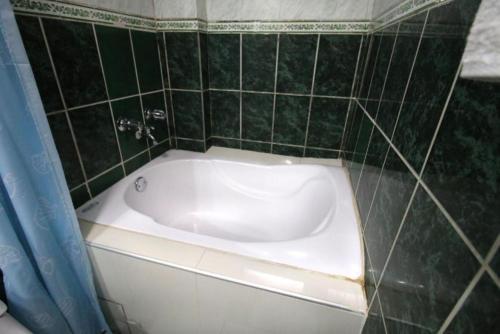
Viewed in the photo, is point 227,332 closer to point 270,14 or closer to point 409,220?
point 409,220

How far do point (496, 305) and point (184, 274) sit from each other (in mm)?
694

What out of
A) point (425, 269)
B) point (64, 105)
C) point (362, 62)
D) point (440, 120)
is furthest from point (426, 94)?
point (64, 105)

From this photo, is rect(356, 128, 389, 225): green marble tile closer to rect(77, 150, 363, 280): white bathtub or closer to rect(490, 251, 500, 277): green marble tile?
rect(77, 150, 363, 280): white bathtub

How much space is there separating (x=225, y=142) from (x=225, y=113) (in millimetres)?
210

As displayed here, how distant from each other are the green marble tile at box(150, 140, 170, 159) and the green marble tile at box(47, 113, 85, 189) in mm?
486

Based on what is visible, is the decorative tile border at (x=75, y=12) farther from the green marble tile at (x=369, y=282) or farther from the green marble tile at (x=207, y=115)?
the green marble tile at (x=369, y=282)

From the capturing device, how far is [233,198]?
1.51 m

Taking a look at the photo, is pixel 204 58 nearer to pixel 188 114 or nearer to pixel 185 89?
pixel 185 89

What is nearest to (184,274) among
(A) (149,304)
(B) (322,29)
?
A: (A) (149,304)

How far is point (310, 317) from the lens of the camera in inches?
25.4

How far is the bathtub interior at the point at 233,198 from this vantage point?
1.32 metres

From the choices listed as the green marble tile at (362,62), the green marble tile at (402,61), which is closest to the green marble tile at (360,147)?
the green marble tile at (402,61)

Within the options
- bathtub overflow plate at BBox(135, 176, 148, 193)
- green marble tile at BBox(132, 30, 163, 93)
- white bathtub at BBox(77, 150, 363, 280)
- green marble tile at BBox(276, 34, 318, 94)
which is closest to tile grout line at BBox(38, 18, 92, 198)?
white bathtub at BBox(77, 150, 363, 280)

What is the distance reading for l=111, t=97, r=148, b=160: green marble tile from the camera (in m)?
1.12
